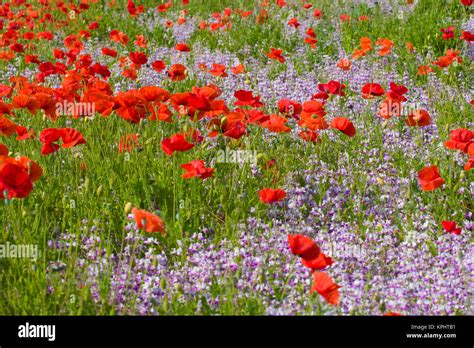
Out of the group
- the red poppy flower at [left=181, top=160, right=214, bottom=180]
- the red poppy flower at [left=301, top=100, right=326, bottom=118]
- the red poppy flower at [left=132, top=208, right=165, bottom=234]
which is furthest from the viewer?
the red poppy flower at [left=301, top=100, right=326, bottom=118]

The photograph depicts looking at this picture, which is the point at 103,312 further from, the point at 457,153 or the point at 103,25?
the point at 103,25

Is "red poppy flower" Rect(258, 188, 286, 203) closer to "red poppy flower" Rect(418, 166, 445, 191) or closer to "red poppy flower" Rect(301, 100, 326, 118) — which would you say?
"red poppy flower" Rect(418, 166, 445, 191)

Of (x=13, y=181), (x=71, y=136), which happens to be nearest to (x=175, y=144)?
(x=71, y=136)

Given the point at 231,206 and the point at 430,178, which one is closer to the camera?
the point at 430,178

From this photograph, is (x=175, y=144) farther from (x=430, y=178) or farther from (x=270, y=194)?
(x=430, y=178)

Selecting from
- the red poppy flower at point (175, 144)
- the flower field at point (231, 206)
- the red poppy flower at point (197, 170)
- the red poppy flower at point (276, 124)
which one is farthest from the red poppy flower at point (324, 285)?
the red poppy flower at point (276, 124)

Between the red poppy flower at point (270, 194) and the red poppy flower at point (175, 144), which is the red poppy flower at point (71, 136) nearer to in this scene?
the red poppy flower at point (175, 144)

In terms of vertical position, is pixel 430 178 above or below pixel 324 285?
above

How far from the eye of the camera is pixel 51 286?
106 inches

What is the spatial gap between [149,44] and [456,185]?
5095 millimetres

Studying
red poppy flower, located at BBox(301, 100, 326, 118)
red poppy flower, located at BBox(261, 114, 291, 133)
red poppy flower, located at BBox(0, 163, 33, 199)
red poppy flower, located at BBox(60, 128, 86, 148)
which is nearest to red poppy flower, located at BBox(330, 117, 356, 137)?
red poppy flower, located at BBox(301, 100, 326, 118)

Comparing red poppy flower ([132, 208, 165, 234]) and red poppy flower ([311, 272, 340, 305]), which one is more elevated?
red poppy flower ([132, 208, 165, 234])

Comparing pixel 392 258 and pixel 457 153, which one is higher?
pixel 457 153
